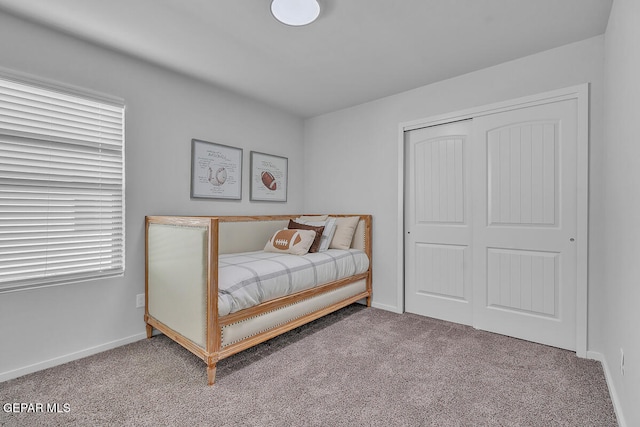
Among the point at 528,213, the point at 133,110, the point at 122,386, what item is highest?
the point at 133,110

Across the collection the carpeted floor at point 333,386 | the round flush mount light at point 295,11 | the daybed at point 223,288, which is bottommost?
the carpeted floor at point 333,386

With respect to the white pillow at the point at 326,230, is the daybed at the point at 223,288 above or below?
below

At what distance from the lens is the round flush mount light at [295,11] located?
180 cm

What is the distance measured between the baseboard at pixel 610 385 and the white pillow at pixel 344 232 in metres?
2.09

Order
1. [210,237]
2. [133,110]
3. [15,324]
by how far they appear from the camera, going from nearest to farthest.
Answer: [210,237], [15,324], [133,110]

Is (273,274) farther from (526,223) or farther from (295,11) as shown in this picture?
(526,223)

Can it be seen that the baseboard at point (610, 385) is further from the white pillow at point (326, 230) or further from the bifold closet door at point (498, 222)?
the white pillow at point (326, 230)

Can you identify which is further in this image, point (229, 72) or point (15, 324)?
point (229, 72)

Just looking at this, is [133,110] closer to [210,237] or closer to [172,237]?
[172,237]

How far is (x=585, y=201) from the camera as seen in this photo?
2.21m

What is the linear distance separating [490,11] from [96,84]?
9.01 feet

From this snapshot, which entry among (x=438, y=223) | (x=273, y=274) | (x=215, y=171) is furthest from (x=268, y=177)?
(x=438, y=223)

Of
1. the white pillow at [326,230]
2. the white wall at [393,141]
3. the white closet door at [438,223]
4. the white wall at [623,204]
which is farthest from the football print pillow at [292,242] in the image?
the white wall at [623,204]

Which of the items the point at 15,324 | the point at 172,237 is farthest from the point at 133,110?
the point at 15,324
